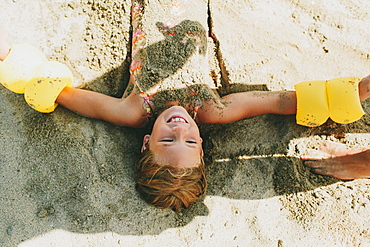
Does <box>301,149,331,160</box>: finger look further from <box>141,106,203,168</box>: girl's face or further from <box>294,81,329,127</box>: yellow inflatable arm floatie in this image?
<box>141,106,203,168</box>: girl's face

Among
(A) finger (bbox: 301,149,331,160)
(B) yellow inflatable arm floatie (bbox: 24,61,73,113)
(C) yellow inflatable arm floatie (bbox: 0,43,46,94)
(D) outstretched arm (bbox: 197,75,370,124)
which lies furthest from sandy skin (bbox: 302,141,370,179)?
(C) yellow inflatable arm floatie (bbox: 0,43,46,94)

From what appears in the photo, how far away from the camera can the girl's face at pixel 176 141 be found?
1832 mm

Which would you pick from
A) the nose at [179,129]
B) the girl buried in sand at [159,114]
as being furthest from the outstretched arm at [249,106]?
the nose at [179,129]

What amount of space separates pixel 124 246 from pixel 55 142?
35.1 inches

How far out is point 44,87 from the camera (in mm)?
2002

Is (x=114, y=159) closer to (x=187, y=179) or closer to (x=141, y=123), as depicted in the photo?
(x=141, y=123)

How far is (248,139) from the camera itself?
2.27 meters

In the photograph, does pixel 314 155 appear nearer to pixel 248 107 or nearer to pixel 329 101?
pixel 329 101

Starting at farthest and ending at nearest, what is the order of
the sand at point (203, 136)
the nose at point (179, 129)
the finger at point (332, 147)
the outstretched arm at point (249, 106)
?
the finger at point (332, 147)
the outstretched arm at point (249, 106)
the sand at point (203, 136)
the nose at point (179, 129)

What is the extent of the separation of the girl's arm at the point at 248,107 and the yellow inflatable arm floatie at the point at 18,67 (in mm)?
1251

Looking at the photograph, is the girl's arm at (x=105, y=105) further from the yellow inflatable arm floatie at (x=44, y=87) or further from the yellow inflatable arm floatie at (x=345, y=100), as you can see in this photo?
the yellow inflatable arm floatie at (x=345, y=100)

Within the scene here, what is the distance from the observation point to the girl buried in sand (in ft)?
6.14

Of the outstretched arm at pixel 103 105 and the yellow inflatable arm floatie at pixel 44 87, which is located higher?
the yellow inflatable arm floatie at pixel 44 87

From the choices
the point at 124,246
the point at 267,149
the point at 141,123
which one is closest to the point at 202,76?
the point at 141,123
